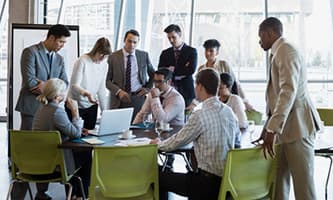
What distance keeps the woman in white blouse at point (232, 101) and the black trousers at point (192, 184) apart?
44.5 inches

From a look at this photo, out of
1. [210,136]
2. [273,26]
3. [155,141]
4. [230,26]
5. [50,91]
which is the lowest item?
[155,141]

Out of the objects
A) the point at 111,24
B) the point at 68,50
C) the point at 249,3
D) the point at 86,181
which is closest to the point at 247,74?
the point at 249,3

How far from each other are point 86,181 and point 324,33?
5.48 m

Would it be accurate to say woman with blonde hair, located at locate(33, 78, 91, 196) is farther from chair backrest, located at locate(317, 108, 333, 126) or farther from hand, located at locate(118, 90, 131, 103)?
chair backrest, located at locate(317, 108, 333, 126)

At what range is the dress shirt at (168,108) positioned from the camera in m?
4.05

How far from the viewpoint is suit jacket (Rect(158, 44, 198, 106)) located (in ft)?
16.4

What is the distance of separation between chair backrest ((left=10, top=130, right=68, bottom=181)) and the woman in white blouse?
1.57m

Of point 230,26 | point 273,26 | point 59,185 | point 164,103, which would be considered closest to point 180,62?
point 164,103

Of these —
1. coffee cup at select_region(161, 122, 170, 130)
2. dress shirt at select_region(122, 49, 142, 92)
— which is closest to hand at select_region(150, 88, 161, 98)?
coffee cup at select_region(161, 122, 170, 130)

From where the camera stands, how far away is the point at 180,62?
5.00m

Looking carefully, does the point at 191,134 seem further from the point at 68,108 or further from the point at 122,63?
the point at 122,63

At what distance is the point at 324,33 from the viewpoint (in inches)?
310

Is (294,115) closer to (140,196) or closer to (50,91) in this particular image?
(140,196)

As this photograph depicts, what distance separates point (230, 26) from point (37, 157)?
5.40m
